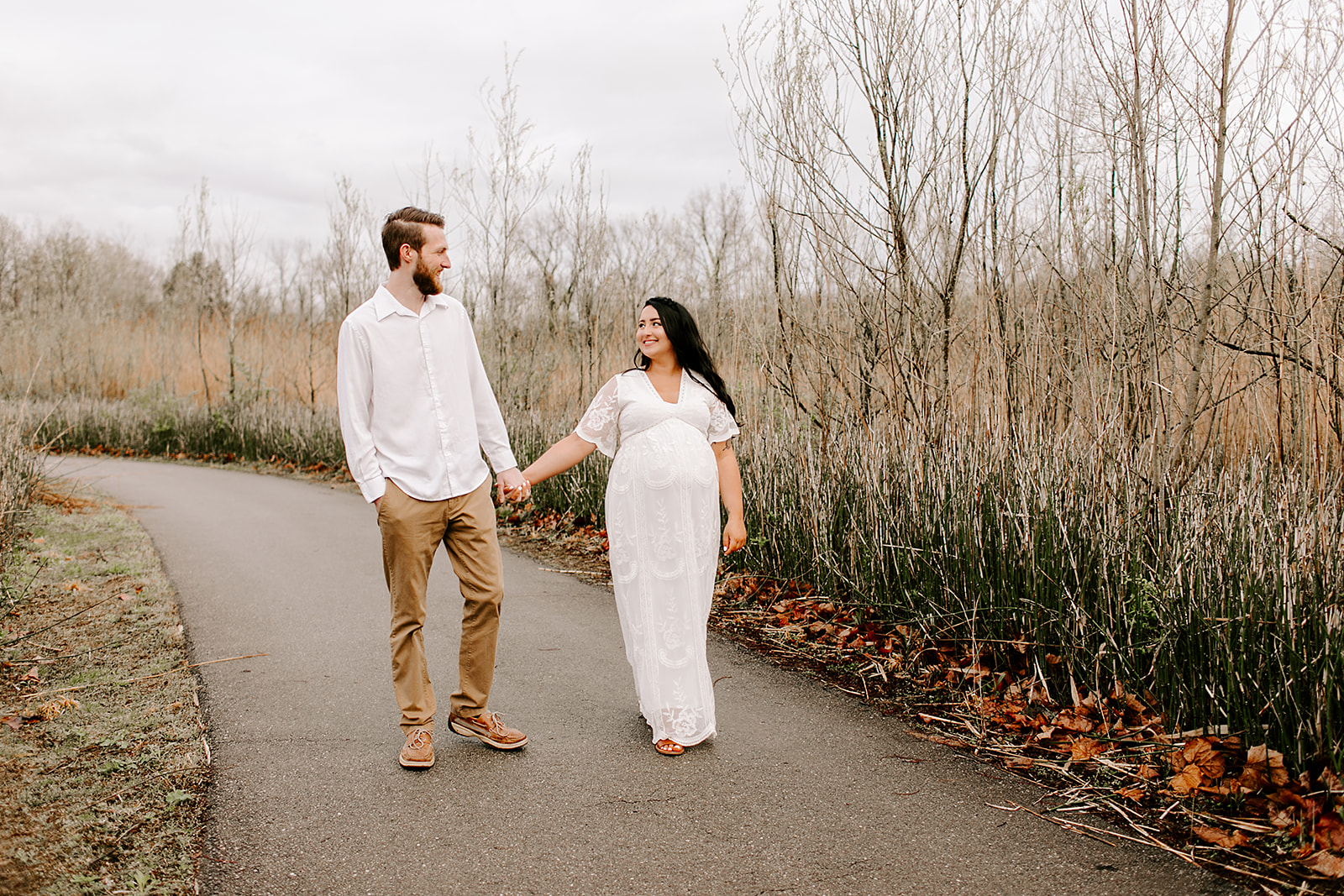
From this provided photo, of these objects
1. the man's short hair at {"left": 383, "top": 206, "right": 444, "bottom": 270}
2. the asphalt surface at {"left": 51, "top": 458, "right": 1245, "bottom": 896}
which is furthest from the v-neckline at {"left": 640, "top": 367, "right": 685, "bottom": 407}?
the asphalt surface at {"left": 51, "top": 458, "right": 1245, "bottom": 896}

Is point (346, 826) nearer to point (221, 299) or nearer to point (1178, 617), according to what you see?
point (1178, 617)

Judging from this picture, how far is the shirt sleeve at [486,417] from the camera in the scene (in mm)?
3947

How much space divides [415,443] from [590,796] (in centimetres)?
153

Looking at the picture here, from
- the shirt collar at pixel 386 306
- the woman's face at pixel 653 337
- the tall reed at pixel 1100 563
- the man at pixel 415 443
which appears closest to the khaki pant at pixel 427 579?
the man at pixel 415 443

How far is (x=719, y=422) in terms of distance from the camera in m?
4.29

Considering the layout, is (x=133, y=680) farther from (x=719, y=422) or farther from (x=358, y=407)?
(x=719, y=422)

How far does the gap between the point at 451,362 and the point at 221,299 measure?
2012 cm

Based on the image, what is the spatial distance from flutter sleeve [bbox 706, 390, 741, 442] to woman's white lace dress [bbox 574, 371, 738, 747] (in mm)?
58

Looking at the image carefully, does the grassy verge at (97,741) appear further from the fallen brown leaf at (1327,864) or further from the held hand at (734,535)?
the fallen brown leaf at (1327,864)

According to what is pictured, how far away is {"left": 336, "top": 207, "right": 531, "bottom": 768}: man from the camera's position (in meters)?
3.65

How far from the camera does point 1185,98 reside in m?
4.51

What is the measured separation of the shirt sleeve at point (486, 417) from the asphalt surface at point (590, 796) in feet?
4.09

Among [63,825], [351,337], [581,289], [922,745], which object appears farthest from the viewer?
[581,289]

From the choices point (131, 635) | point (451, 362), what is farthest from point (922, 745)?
point (131, 635)
